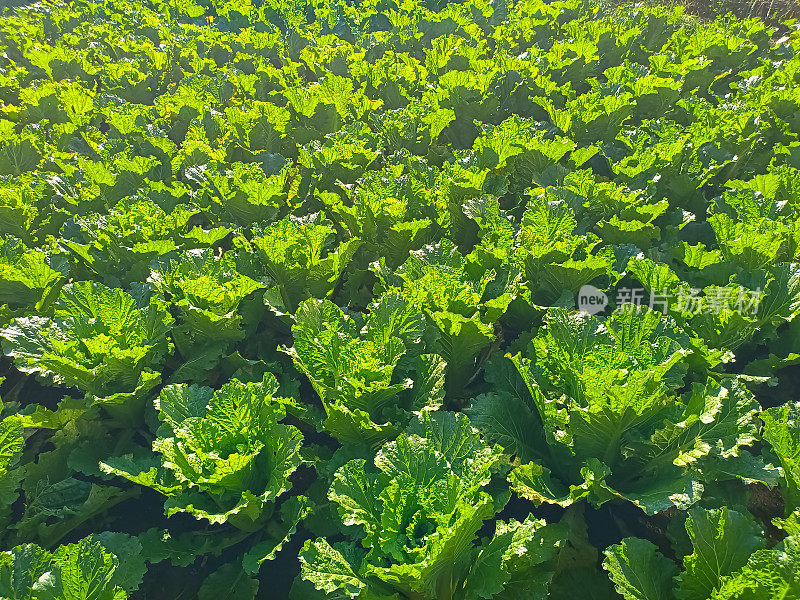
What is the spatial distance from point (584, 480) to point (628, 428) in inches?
15.5

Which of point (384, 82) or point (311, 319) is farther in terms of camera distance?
point (384, 82)

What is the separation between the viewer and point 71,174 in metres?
5.62

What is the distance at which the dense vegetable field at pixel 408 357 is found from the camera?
104 inches

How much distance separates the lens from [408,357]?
3383 mm

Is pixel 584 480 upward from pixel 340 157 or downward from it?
downward

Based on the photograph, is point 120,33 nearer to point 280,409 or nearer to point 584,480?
point 280,409

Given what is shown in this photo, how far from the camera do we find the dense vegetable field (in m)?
2.63

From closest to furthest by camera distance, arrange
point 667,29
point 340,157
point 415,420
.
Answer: point 415,420 → point 340,157 → point 667,29

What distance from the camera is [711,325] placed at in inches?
138

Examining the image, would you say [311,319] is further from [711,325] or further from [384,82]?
[384,82]

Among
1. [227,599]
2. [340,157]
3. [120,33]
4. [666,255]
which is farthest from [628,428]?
[120,33]

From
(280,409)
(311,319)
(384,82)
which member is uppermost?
(384,82)

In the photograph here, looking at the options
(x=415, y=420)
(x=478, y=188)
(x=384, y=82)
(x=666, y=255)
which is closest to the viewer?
(x=415, y=420)

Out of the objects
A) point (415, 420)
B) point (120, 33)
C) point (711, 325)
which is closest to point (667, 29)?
point (711, 325)
